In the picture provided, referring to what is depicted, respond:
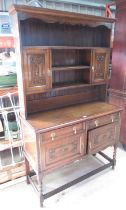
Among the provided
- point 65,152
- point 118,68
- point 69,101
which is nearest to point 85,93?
point 69,101

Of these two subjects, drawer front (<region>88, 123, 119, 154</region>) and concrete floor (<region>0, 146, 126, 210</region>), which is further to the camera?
drawer front (<region>88, 123, 119, 154</region>)

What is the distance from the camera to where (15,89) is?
6.82 feet

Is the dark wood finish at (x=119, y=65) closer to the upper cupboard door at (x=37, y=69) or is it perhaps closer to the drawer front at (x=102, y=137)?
the drawer front at (x=102, y=137)

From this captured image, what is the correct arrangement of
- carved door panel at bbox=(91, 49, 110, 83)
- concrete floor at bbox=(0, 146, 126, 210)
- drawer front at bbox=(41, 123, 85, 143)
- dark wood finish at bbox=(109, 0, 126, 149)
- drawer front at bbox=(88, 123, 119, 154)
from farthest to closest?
dark wood finish at bbox=(109, 0, 126, 149) → carved door panel at bbox=(91, 49, 110, 83) → drawer front at bbox=(88, 123, 119, 154) → concrete floor at bbox=(0, 146, 126, 210) → drawer front at bbox=(41, 123, 85, 143)

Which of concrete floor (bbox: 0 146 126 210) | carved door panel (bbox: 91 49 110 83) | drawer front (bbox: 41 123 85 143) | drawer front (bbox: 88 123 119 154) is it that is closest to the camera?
drawer front (bbox: 41 123 85 143)

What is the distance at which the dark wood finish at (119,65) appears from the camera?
2424 mm

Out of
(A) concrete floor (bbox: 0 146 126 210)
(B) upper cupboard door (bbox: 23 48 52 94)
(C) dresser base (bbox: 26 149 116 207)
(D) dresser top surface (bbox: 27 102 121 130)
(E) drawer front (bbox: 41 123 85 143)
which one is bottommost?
(A) concrete floor (bbox: 0 146 126 210)

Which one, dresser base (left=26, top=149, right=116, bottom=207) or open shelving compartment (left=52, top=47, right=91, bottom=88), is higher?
open shelving compartment (left=52, top=47, right=91, bottom=88)

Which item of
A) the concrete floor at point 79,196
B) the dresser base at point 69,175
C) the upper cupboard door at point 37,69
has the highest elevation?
the upper cupboard door at point 37,69

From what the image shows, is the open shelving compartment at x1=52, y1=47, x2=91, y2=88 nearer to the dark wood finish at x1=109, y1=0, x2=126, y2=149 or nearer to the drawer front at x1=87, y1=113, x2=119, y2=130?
the drawer front at x1=87, y1=113, x2=119, y2=130

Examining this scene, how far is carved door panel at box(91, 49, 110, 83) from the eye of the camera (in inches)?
79.6

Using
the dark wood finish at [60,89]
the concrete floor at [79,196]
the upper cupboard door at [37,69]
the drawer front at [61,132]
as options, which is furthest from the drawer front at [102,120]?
the concrete floor at [79,196]

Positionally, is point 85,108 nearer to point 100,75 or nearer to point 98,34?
point 100,75

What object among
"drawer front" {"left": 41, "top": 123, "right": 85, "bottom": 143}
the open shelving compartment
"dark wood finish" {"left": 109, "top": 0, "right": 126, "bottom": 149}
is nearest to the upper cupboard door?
the open shelving compartment
